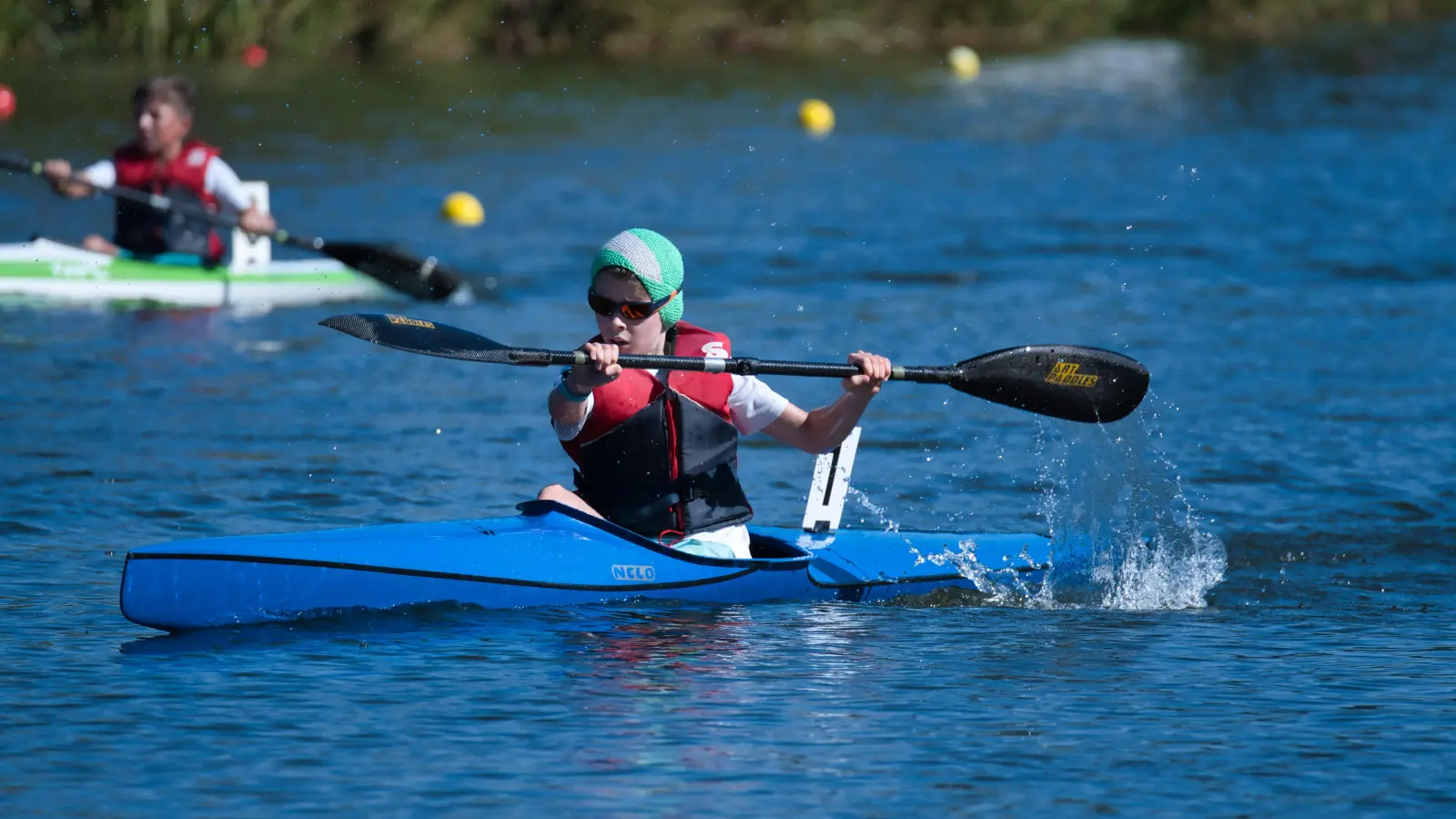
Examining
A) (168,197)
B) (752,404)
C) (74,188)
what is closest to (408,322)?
(752,404)

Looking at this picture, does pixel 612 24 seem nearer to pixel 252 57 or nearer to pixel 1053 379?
pixel 252 57

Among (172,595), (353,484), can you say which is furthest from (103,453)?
(172,595)

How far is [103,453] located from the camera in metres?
8.62

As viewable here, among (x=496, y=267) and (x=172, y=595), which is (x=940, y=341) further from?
(x=172, y=595)

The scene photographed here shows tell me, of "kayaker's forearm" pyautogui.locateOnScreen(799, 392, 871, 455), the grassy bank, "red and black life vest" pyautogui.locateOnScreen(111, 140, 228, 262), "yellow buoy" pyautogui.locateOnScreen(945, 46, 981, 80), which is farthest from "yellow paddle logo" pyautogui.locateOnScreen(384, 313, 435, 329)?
"yellow buoy" pyautogui.locateOnScreen(945, 46, 981, 80)

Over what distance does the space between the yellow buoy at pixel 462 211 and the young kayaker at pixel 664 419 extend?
1047 cm

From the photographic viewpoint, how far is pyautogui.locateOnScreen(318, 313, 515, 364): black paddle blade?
6.00 m

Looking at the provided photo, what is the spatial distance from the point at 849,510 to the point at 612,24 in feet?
79.8

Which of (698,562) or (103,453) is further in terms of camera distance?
(103,453)

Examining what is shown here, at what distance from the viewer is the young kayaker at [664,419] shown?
5793 millimetres

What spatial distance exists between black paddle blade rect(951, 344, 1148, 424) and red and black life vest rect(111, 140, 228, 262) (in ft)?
21.3

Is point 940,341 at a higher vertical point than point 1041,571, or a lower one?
higher

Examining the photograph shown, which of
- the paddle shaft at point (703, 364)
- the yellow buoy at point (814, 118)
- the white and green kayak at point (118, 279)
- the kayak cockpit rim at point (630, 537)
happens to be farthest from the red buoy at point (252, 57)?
the kayak cockpit rim at point (630, 537)

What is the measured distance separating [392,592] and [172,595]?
602mm
